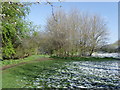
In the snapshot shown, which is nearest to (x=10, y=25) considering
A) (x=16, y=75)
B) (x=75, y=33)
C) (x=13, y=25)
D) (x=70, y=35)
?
(x=13, y=25)

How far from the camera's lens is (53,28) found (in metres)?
16.0

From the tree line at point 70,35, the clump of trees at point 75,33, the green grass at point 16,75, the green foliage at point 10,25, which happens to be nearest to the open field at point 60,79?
the green grass at point 16,75

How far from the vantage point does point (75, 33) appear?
16562 mm

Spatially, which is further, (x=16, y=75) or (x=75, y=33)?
(x=75, y=33)

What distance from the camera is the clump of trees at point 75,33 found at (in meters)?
15.6

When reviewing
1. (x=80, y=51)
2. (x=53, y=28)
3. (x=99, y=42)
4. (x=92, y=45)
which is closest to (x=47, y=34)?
(x=53, y=28)

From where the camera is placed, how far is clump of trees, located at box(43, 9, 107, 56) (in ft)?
51.2

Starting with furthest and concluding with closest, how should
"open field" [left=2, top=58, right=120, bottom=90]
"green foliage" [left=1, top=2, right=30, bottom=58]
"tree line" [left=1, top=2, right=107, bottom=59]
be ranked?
"tree line" [left=1, top=2, right=107, bottom=59], "open field" [left=2, top=58, right=120, bottom=90], "green foliage" [left=1, top=2, right=30, bottom=58]

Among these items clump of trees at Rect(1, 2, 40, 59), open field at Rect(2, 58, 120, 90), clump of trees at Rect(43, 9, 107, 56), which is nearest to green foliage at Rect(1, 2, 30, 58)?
clump of trees at Rect(1, 2, 40, 59)

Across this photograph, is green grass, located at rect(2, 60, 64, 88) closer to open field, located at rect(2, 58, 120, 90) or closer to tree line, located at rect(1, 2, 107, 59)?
open field, located at rect(2, 58, 120, 90)

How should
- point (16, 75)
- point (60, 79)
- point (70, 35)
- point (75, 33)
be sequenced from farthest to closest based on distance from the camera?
point (75, 33), point (70, 35), point (16, 75), point (60, 79)

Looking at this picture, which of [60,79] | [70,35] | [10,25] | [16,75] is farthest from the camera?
[70,35]

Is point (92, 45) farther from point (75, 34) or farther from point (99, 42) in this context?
point (75, 34)

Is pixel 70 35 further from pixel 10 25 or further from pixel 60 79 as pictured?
pixel 10 25
